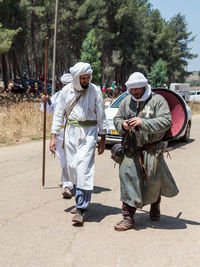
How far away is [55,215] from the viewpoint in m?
4.91

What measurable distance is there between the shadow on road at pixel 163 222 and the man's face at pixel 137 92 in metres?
1.52

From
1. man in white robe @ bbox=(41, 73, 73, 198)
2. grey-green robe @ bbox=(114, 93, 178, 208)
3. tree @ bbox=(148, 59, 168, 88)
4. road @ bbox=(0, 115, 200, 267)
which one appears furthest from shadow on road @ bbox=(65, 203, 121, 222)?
tree @ bbox=(148, 59, 168, 88)

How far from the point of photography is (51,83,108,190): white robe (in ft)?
15.3

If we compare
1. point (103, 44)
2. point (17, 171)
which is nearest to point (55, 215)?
point (17, 171)

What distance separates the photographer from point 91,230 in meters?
4.42

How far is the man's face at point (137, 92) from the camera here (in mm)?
4297

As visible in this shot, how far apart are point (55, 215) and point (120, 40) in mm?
53445

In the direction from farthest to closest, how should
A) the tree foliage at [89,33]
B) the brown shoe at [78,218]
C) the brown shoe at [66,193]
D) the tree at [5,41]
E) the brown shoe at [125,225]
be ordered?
the tree foliage at [89,33] < the tree at [5,41] < the brown shoe at [66,193] < the brown shoe at [78,218] < the brown shoe at [125,225]

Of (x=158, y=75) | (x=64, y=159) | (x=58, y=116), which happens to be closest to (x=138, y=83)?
(x=58, y=116)

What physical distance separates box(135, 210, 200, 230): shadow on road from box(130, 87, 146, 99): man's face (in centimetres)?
152

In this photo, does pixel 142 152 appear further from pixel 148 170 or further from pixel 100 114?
pixel 100 114

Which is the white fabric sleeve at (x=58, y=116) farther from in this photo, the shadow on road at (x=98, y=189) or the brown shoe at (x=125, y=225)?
the shadow on road at (x=98, y=189)

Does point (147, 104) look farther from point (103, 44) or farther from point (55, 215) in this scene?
point (103, 44)

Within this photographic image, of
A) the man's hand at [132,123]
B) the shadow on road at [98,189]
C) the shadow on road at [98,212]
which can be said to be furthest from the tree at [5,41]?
the man's hand at [132,123]
